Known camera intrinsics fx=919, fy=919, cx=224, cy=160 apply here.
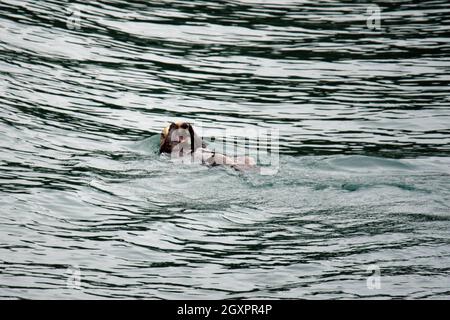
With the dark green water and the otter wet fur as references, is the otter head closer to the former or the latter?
the otter wet fur

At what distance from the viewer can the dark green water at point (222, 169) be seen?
8539mm

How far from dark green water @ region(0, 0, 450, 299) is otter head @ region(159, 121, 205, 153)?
0.55 m

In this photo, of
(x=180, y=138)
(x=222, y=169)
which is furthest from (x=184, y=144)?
(x=222, y=169)

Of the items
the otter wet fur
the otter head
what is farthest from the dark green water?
the otter head

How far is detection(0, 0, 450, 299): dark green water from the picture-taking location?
854cm

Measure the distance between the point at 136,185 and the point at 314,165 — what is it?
2452 millimetres

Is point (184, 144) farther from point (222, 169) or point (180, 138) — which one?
point (222, 169)

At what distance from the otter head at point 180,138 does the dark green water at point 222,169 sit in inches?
21.8

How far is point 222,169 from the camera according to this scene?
1123cm

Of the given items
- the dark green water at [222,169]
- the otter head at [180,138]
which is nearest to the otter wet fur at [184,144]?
the otter head at [180,138]

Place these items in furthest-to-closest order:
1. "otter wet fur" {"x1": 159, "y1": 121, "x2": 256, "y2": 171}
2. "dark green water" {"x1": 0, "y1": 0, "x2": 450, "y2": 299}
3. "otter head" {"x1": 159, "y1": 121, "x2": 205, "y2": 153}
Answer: "otter head" {"x1": 159, "y1": 121, "x2": 205, "y2": 153}, "otter wet fur" {"x1": 159, "y1": 121, "x2": 256, "y2": 171}, "dark green water" {"x1": 0, "y1": 0, "x2": 450, "y2": 299}

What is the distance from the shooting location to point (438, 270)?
27.7 feet

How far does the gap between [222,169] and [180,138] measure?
102 cm

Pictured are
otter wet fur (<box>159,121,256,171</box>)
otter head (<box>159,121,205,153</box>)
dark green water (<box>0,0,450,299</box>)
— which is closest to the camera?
dark green water (<box>0,0,450,299</box>)
